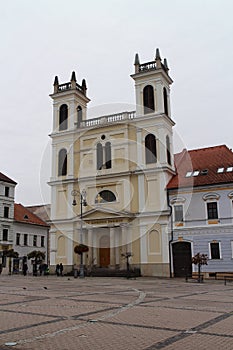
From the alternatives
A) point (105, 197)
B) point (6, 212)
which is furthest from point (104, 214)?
point (6, 212)

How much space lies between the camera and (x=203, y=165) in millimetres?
42500

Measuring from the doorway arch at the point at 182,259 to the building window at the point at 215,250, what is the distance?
228cm

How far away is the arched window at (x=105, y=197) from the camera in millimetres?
44250

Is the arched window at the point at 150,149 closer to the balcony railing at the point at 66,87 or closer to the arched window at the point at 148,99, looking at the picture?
the arched window at the point at 148,99

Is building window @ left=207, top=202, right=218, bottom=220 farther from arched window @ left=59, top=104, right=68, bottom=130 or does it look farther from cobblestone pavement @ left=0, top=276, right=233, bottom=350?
cobblestone pavement @ left=0, top=276, right=233, bottom=350

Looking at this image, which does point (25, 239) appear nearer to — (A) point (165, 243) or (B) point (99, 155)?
(B) point (99, 155)

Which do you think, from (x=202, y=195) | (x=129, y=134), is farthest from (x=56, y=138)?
(x=202, y=195)

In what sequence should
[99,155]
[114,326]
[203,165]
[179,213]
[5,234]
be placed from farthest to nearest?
1. [5,234]
2. [99,155]
3. [203,165]
4. [179,213]
5. [114,326]

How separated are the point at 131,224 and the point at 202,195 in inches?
326

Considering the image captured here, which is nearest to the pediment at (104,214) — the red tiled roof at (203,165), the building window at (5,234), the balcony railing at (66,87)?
the red tiled roof at (203,165)

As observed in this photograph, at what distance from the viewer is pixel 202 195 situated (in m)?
39.0

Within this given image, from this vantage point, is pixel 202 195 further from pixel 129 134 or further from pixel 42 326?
pixel 42 326

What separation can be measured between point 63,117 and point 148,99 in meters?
11.5

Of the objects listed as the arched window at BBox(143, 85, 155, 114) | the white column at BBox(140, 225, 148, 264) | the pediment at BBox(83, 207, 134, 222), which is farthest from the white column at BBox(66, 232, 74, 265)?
the arched window at BBox(143, 85, 155, 114)
